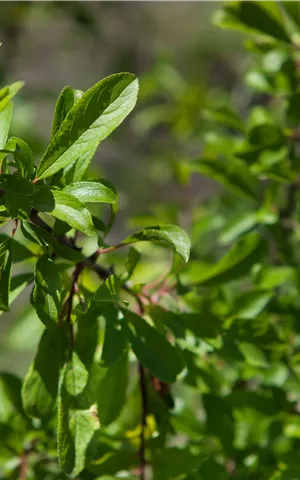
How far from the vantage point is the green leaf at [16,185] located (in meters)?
0.44

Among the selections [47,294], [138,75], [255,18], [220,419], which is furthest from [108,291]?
[138,75]

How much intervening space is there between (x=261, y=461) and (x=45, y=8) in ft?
4.36

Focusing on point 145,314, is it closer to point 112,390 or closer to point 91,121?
point 112,390

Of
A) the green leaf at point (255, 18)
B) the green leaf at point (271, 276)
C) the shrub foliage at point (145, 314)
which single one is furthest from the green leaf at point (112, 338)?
the green leaf at point (255, 18)

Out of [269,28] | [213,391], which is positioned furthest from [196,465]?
[269,28]

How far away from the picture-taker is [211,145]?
2.62 ft

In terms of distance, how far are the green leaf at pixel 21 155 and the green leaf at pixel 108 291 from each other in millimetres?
103

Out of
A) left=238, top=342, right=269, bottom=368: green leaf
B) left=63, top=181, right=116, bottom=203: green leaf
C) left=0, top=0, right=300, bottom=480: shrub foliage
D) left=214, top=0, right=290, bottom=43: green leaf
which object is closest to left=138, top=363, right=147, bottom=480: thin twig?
left=0, top=0, right=300, bottom=480: shrub foliage

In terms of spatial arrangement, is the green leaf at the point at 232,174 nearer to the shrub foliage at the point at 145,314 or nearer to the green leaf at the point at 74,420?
the shrub foliage at the point at 145,314

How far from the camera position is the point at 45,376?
542 mm

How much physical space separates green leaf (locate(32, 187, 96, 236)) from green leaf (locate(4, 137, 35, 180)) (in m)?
0.02

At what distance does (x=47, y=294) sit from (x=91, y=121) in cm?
14

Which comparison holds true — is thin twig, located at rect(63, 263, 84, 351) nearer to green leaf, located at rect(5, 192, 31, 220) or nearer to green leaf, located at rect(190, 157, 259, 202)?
green leaf, located at rect(5, 192, 31, 220)

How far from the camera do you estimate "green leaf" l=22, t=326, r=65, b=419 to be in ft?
1.75
